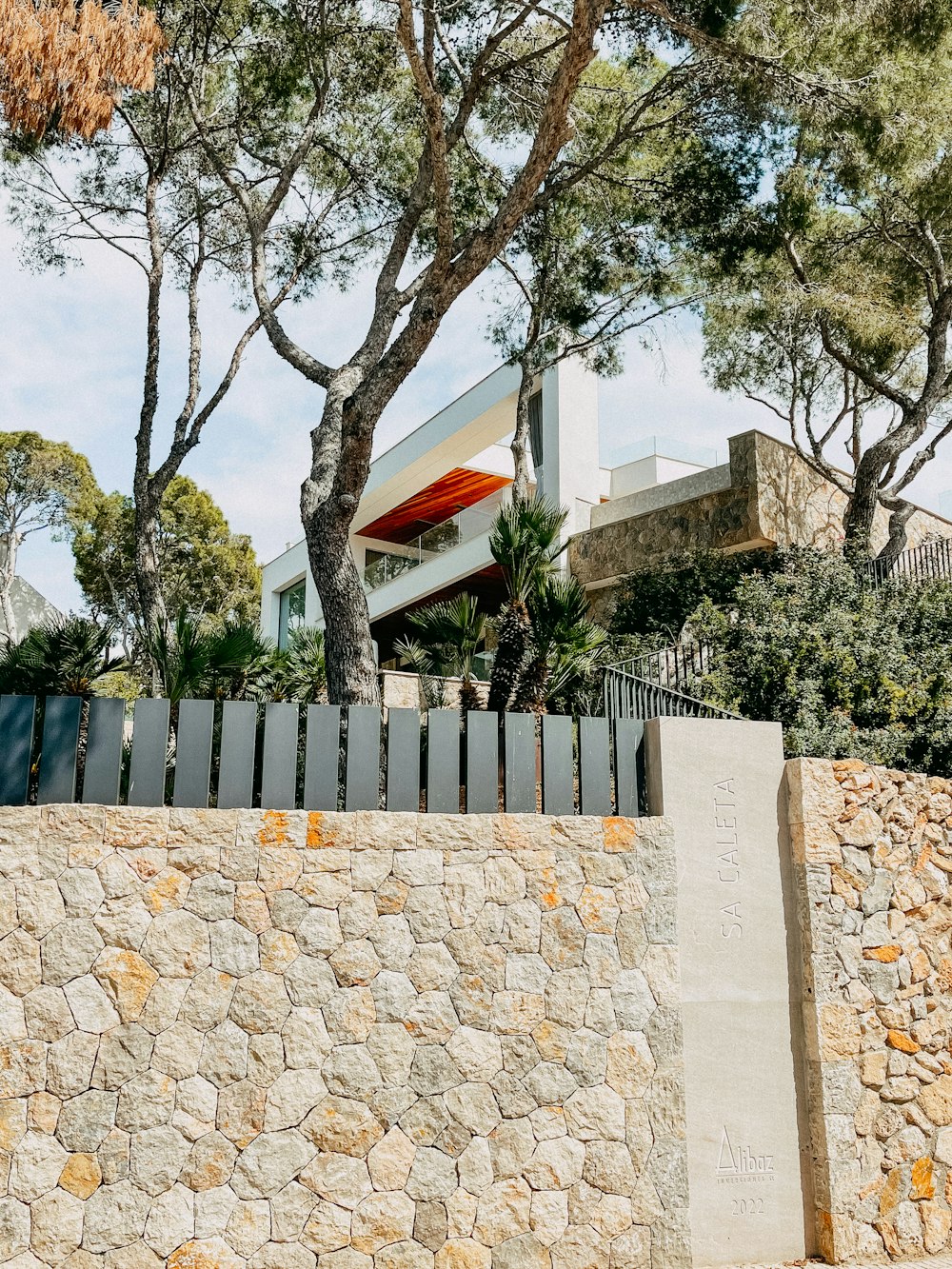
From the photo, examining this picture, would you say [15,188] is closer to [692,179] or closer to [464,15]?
[464,15]

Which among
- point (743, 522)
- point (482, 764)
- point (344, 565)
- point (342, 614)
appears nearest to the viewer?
point (482, 764)

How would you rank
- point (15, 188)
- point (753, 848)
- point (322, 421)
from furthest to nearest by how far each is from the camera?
point (15, 188) < point (322, 421) < point (753, 848)

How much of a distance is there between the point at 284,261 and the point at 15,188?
3.76 meters

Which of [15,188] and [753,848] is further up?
[15,188]

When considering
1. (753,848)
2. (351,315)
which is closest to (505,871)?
(753,848)

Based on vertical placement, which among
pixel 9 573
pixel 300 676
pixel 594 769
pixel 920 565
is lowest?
pixel 594 769

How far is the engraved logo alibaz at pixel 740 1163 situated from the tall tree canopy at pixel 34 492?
2868cm

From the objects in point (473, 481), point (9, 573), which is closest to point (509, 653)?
point (473, 481)

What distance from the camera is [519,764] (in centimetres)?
679

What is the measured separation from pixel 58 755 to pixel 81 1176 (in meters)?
2.07

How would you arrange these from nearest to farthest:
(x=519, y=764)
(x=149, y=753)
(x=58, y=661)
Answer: (x=149, y=753) → (x=519, y=764) → (x=58, y=661)

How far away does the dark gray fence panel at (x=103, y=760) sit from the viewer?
19.3 ft

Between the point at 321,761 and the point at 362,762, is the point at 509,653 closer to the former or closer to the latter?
the point at 362,762

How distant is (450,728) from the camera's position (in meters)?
6.67
